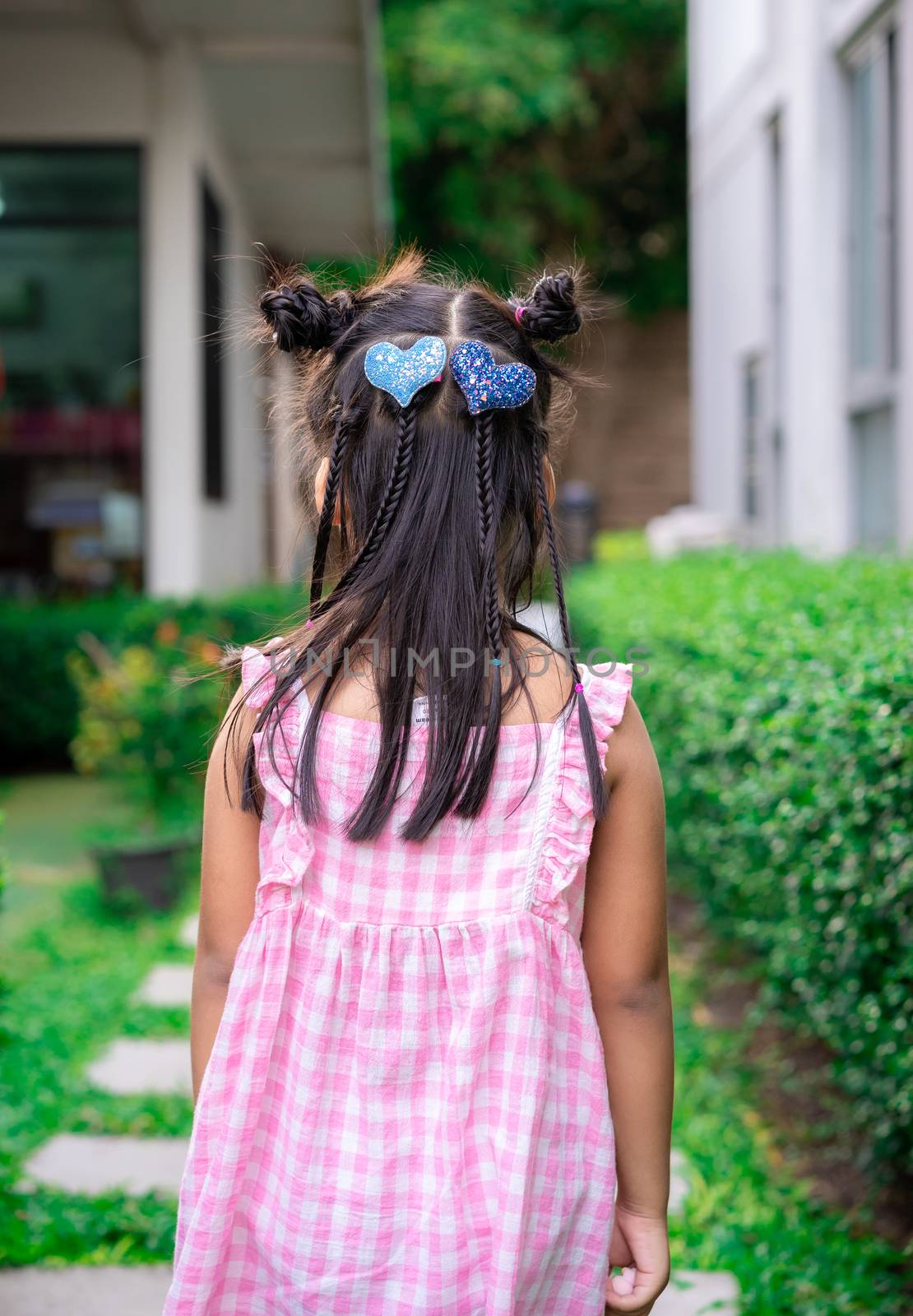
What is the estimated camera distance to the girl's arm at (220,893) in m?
1.50

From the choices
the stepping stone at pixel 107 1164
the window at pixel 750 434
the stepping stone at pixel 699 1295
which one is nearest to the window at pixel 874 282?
the window at pixel 750 434

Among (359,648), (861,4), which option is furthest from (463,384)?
(861,4)

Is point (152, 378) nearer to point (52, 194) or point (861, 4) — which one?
point (52, 194)

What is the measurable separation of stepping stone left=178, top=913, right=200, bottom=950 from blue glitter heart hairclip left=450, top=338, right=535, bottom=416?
11.9ft

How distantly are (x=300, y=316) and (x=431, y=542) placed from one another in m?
0.33

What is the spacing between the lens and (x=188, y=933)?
4883 millimetres

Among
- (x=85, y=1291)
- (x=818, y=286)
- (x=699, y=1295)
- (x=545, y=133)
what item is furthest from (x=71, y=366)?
(x=545, y=133)

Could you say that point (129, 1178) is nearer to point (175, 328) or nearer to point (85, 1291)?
point (85, 1291)

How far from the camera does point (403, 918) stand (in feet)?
4.57

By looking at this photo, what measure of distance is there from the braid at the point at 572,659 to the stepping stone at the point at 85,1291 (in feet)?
5.35

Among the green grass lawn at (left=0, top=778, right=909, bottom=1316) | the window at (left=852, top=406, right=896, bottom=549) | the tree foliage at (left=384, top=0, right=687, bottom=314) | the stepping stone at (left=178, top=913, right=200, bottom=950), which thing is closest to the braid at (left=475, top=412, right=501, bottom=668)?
the green grass lawn at (left=0, top=778, right=909, bottom=1316)

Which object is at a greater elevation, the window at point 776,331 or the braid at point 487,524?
the window at point 776,331

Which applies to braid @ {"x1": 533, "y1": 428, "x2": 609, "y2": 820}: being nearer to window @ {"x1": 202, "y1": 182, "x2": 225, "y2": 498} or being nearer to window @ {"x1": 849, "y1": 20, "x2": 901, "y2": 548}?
window @ {"x1": 849, "y1": 20, "x2": 901, "y2": 548}

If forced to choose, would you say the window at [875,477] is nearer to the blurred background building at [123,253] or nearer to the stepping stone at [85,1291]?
the blurred background building at [123,253]
